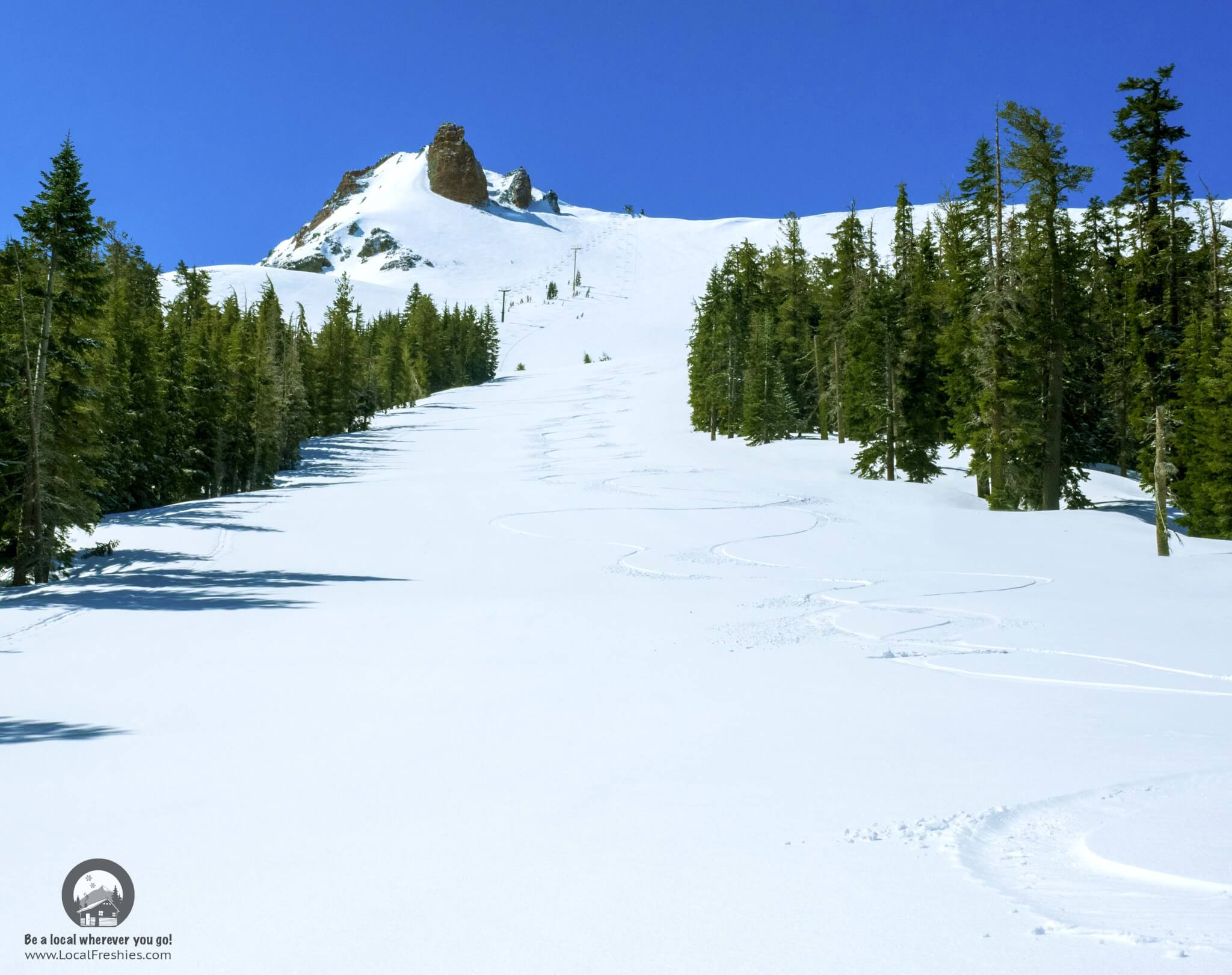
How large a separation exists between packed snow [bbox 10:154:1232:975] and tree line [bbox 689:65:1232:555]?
42.9 feet

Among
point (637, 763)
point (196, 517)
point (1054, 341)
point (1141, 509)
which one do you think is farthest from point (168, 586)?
point (1141, 509)

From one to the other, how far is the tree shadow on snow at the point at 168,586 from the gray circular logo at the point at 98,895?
11.6m

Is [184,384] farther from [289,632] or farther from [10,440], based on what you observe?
[289,632]

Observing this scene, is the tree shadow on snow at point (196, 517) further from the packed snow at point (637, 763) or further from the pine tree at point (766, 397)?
the pine tree at point (766, 397)

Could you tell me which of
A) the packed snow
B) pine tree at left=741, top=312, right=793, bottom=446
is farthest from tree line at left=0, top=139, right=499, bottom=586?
pine tree at left=741, top=312, right=793, bottom=446

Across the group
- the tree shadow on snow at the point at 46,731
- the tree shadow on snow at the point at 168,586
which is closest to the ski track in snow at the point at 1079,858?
the tree shadow on snow at the point at 46,731

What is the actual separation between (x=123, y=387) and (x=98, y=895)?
37984 millimetres

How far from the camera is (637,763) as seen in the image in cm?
717

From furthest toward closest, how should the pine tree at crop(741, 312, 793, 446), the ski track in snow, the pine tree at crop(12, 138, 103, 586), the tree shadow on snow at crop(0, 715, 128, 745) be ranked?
the pine tree at crop(741, 312, 793, 446), the pine tree at crop(12, 138, 103, 586), the tree shadow on snow at crop(0, 715, 128, 745), the ski track in snow

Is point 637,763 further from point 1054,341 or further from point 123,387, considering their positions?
→ point 123,387

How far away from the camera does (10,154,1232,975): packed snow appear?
13.9ft

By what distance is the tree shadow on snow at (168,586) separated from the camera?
16.5 metres

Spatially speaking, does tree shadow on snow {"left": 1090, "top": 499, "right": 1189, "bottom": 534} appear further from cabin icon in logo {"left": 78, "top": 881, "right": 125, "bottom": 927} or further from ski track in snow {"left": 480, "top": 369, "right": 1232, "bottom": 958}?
cabin icon in logo {"left": 78, "top": 881, "right": 125, "bottom": 927}

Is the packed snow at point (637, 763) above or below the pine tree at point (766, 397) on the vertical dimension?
below
